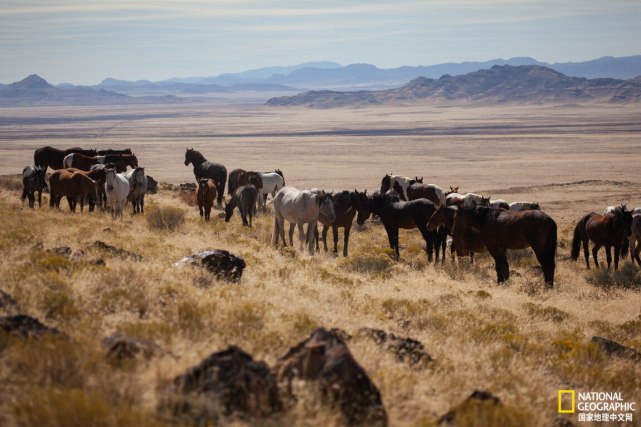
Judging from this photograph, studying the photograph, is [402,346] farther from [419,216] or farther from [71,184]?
[71,184]

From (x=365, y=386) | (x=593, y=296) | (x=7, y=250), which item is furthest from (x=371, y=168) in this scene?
(x=365, y=386)

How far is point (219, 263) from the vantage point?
11.5 meters

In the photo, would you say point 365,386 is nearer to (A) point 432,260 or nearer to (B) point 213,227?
(A) point 432,260

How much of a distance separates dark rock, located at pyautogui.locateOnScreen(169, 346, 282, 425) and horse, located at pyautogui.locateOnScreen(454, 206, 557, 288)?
1059 cm

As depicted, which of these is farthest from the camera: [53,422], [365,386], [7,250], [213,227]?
[213,227]

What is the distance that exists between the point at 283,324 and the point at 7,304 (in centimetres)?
308

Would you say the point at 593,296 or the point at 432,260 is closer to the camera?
the point at 593,296

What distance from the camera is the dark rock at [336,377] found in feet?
19.1

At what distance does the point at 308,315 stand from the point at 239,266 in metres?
3.22

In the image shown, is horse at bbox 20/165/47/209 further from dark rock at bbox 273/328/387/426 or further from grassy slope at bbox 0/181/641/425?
dark rock at bbox 273/328/387/426

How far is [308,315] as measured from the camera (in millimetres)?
8859

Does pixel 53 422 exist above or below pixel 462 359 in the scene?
above

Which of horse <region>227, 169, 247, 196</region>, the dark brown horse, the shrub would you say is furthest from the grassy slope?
horse <region>227, 169, 247, 196</region>

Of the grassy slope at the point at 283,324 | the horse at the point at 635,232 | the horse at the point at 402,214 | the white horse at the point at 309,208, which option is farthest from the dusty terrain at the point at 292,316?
the horse at the point at 635,232
